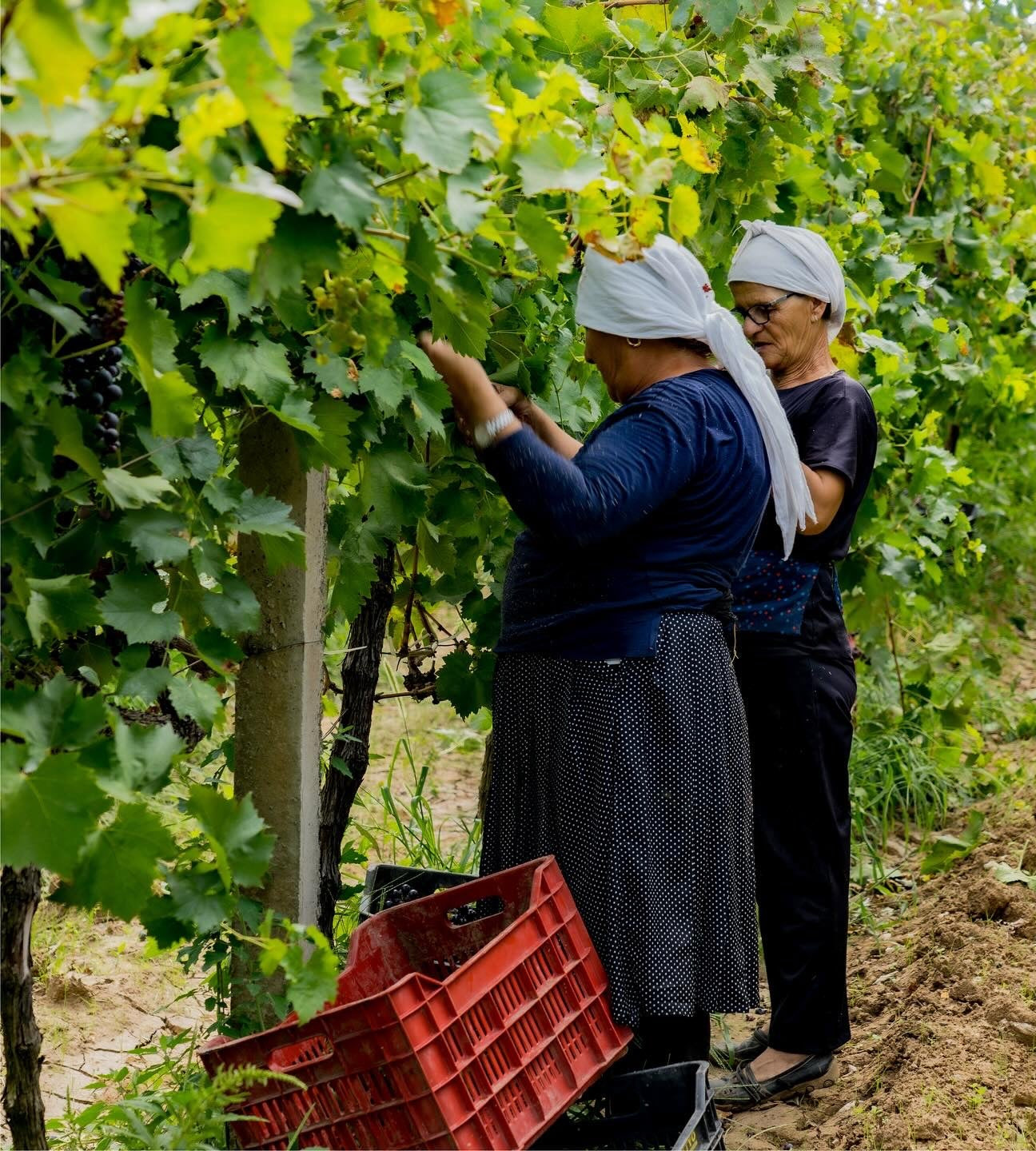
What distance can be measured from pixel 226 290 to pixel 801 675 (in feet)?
5.89

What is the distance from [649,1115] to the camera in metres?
2.50

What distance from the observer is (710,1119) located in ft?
7.92

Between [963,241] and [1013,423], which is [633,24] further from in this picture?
[1013,423]

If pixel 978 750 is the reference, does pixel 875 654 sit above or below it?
above

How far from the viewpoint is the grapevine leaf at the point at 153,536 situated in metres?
1.84

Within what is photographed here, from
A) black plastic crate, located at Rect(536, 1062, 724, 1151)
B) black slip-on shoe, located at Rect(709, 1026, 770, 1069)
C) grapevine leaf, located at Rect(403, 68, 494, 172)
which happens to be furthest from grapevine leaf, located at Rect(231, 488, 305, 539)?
black slip-on shoe, located at Rect(709, 1026, 770, 1069)

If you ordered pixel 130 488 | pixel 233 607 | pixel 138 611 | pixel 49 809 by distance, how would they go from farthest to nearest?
pixel 233 607, pixel 138 611, pixel 130 488, pixel 49 809

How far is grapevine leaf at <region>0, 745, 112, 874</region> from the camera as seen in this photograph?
58.8 inches

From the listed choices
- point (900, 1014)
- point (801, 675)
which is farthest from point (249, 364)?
point (900, 1014)

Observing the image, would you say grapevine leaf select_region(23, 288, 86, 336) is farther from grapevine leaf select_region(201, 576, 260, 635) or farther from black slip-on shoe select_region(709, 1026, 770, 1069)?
black slip-on shoe select_region(709, 1026, 770, 1069)

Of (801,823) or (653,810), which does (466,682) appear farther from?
(801,823)

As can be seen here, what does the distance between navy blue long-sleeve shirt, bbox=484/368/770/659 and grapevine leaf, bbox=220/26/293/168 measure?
0.98 metres

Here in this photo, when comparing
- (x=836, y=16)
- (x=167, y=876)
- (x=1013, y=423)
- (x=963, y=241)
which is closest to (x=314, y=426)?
(x=167, y=876)

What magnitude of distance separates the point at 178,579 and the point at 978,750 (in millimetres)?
4084
